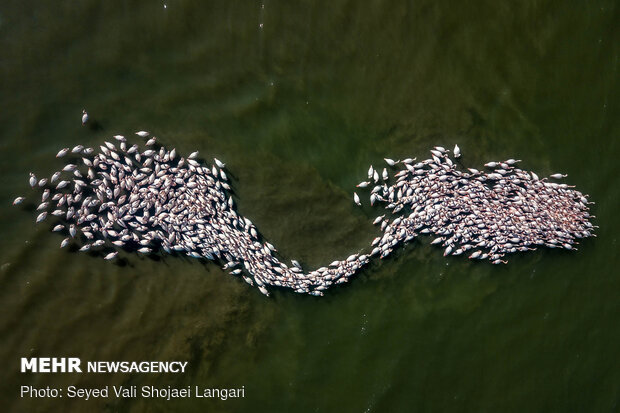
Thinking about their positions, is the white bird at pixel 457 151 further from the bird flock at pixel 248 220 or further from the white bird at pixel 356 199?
the white bird at pixel 356 199

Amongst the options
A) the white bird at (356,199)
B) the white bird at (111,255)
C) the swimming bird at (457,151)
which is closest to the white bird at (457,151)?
the swimming bird at (457,151)

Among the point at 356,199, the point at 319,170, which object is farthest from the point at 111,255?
the point at 356,199

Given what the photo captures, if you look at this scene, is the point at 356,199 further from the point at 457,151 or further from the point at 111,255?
→ the point at 111,255

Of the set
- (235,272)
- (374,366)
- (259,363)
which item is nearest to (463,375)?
(374,366)

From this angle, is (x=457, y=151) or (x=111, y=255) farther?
(x=457, y=151)

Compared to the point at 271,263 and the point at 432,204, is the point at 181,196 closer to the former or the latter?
the point at 271,263

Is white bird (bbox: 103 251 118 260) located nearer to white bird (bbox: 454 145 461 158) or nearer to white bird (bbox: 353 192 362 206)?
white bird (bbox: 353 192 362 206)
